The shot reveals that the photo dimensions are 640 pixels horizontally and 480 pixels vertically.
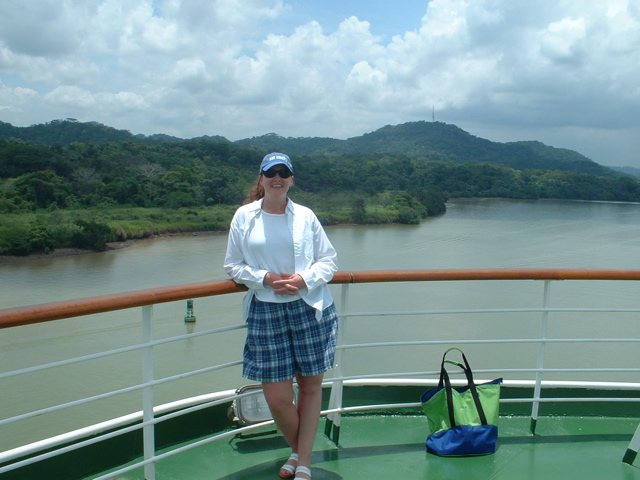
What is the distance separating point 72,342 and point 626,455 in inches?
633

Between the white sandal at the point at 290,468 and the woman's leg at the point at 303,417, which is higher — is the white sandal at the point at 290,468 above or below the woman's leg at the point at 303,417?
below

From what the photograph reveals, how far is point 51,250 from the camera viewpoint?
25.0 m

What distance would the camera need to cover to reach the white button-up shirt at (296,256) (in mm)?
1378

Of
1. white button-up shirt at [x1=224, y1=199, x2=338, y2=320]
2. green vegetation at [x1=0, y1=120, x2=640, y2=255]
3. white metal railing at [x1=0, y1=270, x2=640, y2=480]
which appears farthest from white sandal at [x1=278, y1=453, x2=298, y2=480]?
green vegetation at [x1=0, y1=120, x2=640, y2=255]

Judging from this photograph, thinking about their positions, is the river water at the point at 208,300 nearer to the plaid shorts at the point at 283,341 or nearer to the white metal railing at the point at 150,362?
the white metal railing at the point at 150,362

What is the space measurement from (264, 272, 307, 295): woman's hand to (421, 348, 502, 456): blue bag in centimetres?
57

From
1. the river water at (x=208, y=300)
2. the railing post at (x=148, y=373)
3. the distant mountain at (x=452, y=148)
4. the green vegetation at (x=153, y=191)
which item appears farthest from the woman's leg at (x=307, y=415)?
the distant mountain at (x=452, y=148)

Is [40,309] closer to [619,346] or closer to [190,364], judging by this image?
[190,364]

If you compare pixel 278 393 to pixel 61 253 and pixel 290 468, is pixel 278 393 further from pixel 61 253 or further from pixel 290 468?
pixel 61 253

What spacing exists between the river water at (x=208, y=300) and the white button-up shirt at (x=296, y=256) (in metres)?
9.57

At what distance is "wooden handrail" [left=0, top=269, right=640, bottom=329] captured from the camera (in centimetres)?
116

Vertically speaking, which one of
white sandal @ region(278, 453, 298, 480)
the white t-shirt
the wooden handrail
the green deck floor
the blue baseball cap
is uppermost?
the blue baseball cap

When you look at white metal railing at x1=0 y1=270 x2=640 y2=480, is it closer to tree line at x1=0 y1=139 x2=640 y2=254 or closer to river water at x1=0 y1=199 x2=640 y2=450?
river water at x1=0 y1=199 x2=640 y2=450

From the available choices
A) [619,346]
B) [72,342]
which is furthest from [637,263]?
[72,342]
